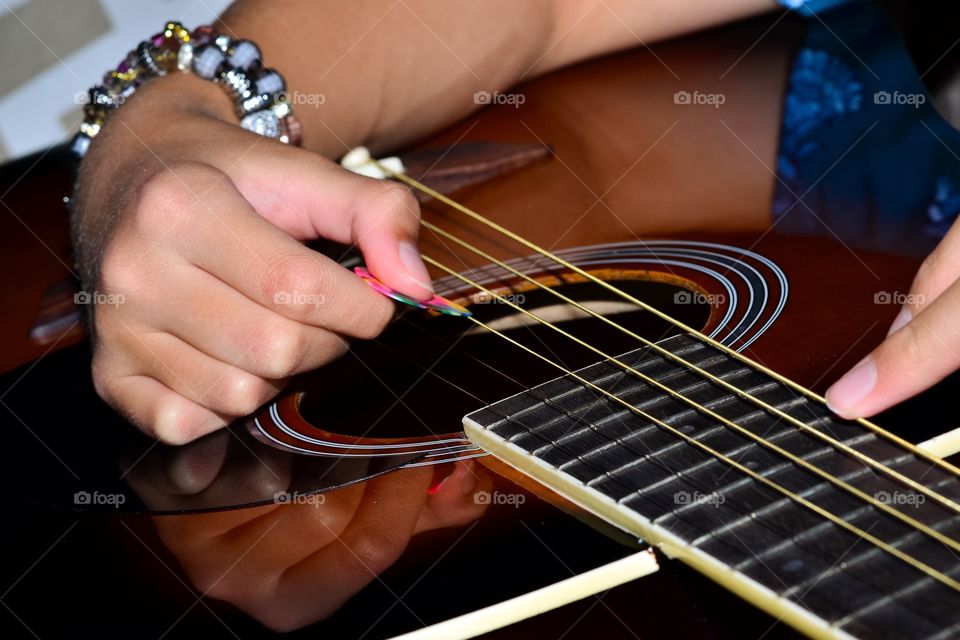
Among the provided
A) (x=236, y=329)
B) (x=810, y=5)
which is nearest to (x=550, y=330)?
(x=236, y=329)

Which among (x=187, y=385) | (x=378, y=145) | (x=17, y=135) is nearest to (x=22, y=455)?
(x=187, y=385)

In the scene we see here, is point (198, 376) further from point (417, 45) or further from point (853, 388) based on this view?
point (417, 45)

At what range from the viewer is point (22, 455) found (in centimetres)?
79

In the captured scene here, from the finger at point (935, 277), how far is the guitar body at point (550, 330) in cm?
5

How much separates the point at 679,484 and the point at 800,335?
221mm

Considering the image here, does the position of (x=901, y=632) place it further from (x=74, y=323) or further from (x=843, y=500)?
(x=74, y=323)
